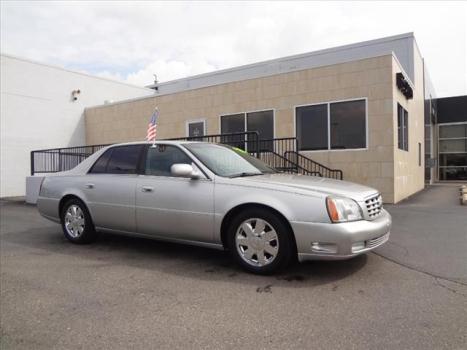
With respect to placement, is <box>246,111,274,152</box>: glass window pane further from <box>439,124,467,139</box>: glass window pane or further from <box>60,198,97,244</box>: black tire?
<box>439,124,467,139</box>: glass window pane

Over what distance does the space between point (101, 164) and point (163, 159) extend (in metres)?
1.32

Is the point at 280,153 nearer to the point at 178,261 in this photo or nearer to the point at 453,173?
the point at 178,261

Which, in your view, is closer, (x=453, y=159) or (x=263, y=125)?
(x=263, y=125)

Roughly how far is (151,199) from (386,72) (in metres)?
8.33

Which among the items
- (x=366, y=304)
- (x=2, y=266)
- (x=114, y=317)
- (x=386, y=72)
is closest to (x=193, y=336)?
(x=114, y=317)

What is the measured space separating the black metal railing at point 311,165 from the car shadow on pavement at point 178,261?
6.68 meters

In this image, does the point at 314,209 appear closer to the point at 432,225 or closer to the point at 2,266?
the point at 2,266

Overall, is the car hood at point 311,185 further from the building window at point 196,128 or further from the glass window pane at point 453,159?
the glass window pane at point 453,159

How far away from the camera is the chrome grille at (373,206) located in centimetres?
→ 441

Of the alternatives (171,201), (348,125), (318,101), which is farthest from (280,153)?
(171,201)

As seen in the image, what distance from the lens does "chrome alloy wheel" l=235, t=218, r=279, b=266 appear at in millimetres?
4367

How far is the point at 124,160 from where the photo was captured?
591 cm

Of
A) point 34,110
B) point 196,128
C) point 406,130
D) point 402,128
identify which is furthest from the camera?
point 34,110

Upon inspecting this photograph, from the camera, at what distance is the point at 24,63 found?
1683cm
